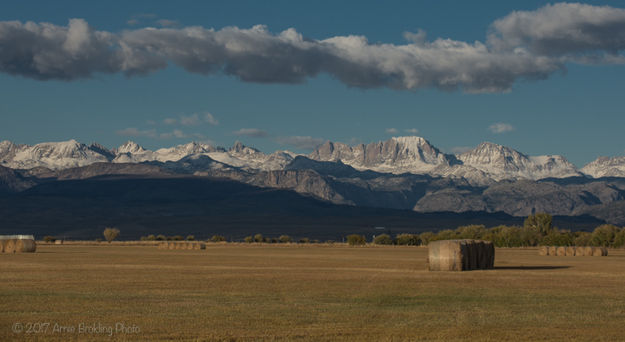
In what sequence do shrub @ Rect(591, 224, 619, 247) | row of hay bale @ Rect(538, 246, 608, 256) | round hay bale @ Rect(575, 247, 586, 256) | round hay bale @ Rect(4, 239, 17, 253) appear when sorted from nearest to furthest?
round hay bale @ Rect(4, 239, 17, 253) < row of hay bale @ Rect(538, 246, 608, 256) < round hay bale @ Rect(575, 247, 586, 256) < shrub @ Rect(591, 224, 619, 247)

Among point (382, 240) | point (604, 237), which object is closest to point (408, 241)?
point (382, 240)

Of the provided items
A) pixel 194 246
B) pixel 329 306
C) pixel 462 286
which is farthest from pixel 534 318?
pixel 194 246

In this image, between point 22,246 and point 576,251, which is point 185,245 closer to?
point 22,246

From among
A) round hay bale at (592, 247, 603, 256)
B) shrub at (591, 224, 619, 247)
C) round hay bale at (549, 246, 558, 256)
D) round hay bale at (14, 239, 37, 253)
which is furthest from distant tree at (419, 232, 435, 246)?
round hay bale at (14, 239, 37, 253)

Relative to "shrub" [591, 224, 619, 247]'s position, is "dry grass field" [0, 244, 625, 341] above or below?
below

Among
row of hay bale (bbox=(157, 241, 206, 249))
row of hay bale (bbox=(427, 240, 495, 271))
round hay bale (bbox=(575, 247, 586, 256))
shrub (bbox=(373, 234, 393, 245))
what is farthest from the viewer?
shrub (bbox=(373, 234, 393, 245))

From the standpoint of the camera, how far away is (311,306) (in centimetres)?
2912

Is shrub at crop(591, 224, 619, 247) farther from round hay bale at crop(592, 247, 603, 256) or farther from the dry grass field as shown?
the dry grass field

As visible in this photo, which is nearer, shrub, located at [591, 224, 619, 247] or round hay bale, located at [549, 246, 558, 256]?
round hay bale, located at [549, 246, 558, 256]

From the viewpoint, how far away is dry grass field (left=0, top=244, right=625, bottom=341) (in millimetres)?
22719

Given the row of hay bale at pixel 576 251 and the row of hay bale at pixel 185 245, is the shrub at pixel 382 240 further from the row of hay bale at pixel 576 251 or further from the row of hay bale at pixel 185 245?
the row of hay bale at pixel 576 251

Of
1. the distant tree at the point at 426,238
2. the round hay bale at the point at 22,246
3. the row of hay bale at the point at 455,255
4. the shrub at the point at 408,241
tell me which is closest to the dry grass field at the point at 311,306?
the row of hay bale at the point at 455,255

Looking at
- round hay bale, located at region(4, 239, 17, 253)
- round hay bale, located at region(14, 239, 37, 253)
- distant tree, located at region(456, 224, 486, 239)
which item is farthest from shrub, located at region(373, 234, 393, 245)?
round hay bale, located at region(4, 239, 17, 253)

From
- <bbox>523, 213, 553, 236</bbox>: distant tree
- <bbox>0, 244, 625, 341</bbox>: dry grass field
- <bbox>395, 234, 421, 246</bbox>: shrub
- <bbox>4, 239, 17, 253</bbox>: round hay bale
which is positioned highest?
<bbox>523, 213, 553, 236</bbox>: distant tree
